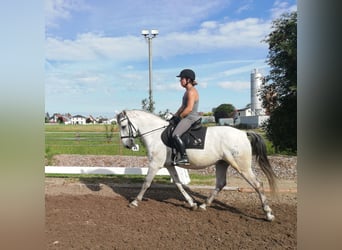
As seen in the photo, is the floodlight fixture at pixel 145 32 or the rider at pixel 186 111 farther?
the rider at pixel 186 111

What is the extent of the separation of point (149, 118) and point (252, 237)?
241 cm

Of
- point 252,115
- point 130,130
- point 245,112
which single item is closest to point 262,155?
point 252,115

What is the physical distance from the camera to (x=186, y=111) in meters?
4.16

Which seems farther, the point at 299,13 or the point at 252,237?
the point at 252,237

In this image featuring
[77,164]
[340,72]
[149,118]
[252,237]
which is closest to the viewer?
[340,72]

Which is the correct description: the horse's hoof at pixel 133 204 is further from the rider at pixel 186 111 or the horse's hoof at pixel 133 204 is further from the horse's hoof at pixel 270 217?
the horse's hoof at pixel 270 217

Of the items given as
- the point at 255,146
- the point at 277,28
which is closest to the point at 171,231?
the point at 255,146

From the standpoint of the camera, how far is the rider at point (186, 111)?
3969 millimetres

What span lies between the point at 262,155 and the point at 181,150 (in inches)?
48.6

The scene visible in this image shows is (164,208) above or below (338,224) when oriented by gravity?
below

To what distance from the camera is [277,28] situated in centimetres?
452

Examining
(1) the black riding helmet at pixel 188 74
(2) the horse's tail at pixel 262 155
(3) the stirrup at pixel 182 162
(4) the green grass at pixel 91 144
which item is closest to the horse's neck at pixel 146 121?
(3) the stirrup at pixel 182 162

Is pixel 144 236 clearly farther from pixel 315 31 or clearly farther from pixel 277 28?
pixel 277 28

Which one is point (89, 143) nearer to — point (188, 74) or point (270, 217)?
point (188, 74)
